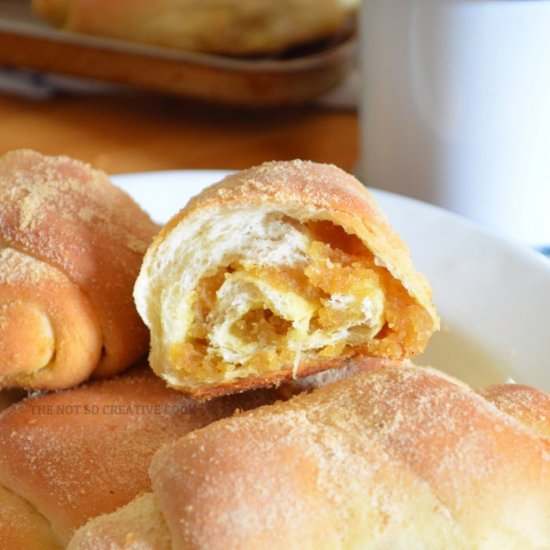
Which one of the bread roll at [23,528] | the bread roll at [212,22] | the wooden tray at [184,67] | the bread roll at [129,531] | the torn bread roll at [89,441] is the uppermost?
the bread roll at [212,22]

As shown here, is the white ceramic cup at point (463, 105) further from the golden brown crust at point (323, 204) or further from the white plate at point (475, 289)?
the golden brown crust at point (323, 204)

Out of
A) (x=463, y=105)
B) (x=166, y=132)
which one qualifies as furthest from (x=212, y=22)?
(x=463, y=105)

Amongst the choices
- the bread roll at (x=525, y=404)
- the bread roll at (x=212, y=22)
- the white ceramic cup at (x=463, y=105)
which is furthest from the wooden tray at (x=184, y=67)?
the bread roll at (x=525, y=404)

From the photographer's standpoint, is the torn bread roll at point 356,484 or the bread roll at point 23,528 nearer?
the torn bread roll at point 356,484

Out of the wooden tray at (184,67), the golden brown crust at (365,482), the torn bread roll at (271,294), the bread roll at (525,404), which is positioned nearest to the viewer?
the golden brown crust at (365,482)

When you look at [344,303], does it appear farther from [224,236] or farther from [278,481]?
[278,481]

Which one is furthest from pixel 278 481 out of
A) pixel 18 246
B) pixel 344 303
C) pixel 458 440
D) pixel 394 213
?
pixel 394 213

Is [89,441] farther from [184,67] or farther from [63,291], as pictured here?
[184,67]

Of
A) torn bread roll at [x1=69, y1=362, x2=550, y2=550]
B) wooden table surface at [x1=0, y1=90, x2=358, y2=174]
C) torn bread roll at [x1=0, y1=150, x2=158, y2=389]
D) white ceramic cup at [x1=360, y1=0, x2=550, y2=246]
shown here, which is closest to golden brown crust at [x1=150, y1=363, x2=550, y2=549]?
torn bread roll at [x1=69, y1=362, x2=550, y2=550]
